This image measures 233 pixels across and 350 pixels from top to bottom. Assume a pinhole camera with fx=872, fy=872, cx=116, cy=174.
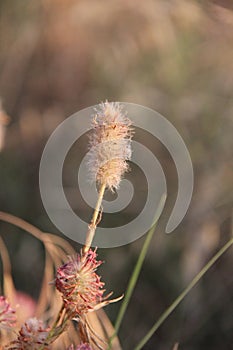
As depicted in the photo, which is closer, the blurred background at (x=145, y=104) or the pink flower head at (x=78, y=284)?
the pink flower head at (x=78, y=284)

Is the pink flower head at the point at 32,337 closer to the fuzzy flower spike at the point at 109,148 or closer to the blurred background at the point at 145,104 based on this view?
the fuzzy flower spike at the point at 109,148

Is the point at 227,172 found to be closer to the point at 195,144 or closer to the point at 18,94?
the point at 195,144

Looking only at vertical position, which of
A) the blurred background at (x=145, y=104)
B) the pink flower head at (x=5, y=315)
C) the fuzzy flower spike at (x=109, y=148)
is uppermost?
the blurred background at (x=145, y=104)

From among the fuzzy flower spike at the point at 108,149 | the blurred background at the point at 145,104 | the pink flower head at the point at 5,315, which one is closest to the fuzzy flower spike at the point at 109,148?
the fuzzy flower spike at the point at 108,149

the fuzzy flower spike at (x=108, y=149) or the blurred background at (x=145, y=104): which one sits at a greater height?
the blurred background at (x=145, y=104)

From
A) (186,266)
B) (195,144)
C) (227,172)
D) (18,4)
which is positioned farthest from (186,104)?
(18,4)
